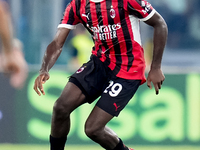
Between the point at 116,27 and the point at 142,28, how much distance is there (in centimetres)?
437

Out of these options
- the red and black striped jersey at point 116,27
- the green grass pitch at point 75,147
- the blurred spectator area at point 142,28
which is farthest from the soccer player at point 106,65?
the blurred spectator area at point 142,28

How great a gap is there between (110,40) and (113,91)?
0.50m

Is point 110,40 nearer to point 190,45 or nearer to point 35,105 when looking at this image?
point 35,105

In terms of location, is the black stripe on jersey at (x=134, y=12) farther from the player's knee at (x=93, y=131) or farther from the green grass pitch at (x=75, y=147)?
the green grass pitch at (x=75, y=147)

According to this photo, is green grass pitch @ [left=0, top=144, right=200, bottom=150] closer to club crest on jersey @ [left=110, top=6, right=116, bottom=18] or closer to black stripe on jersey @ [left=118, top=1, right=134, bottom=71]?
black stripe on jersey @ [left=118, top=1, right=134, bottom=71]

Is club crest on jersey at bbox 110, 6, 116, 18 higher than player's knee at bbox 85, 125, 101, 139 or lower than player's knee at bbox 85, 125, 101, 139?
higher

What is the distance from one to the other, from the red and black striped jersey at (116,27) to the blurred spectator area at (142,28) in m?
3.36

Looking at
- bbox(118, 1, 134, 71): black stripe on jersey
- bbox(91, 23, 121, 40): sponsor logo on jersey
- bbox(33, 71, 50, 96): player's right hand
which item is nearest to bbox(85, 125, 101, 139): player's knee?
bbox(33, 71, 50, 96): player's right hand

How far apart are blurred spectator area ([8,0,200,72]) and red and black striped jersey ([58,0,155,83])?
3356 mm

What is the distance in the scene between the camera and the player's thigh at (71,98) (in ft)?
14.6

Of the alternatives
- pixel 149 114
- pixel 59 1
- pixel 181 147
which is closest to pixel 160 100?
pixel 149 114

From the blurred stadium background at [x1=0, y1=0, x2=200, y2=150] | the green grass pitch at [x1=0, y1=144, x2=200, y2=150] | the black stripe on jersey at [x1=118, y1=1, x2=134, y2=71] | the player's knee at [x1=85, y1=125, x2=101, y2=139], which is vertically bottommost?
the green grass pitch at [x1=0, y1=144, x2=200, y2=150]

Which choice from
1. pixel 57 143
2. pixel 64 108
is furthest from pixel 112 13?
pixel 57 143

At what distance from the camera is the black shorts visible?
4.47 meters
